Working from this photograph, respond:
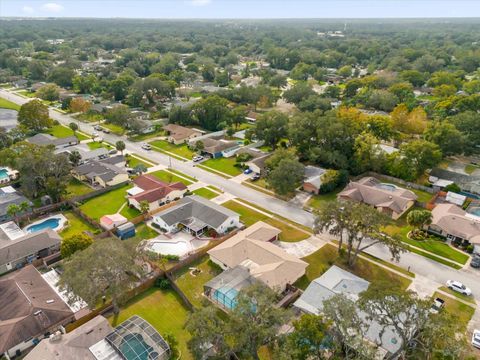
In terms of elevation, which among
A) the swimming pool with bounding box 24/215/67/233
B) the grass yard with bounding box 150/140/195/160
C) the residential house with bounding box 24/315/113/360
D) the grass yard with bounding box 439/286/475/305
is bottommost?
the grass yard with bounding box 150/140/195/160

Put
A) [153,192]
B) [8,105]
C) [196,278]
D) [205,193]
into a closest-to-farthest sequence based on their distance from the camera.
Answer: [196,278], [153,192], [205,193], [8,105]

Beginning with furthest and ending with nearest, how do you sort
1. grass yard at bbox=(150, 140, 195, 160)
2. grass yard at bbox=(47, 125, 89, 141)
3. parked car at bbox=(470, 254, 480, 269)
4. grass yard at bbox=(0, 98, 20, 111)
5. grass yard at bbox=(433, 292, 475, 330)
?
1. grass yard at bbox=(0, 98, 20, 111)
2. grass yard at bbox=(47, 125, 89, 141)
3. grass yard at bbox=(150, 140, 195, 160)
4. parked car at bbox=(470, 254, 480, 269)
5. grass yard at bbox=(433, 292, 475, 330)

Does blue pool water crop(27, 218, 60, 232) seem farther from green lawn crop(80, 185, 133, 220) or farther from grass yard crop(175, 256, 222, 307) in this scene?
grass yard crop(175, 256, 222, 307)

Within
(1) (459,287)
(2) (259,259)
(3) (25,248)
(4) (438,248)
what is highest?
(3) (25,248)

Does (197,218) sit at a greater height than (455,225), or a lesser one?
lesser

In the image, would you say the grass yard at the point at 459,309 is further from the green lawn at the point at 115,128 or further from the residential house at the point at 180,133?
the green lawn at the point at 115,128

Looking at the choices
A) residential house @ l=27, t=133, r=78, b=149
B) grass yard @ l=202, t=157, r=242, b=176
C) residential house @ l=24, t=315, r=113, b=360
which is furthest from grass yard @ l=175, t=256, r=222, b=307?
residential house @ l=27, t=133, r=78, b=149

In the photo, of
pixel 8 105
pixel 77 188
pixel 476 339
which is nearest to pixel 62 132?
pixel 77 188

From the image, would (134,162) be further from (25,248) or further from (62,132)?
(25,248)
